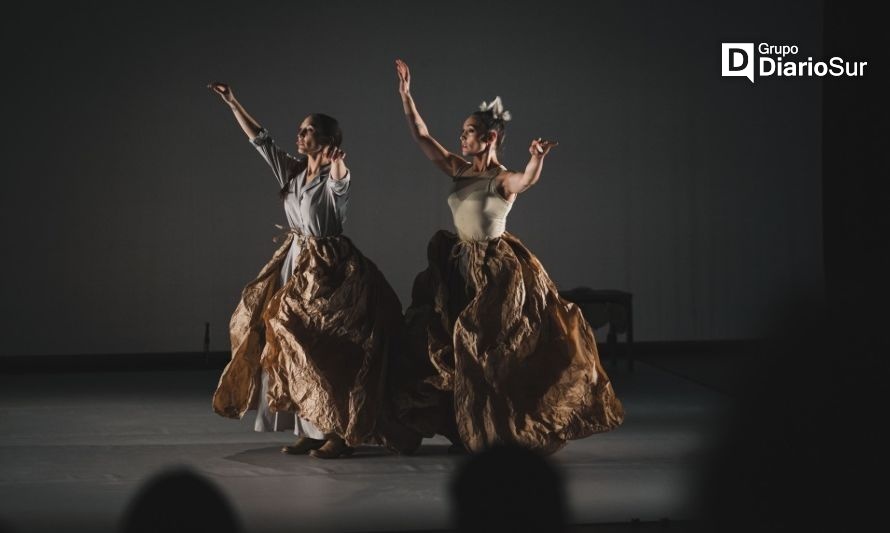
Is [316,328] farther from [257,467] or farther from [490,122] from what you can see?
[490,122]

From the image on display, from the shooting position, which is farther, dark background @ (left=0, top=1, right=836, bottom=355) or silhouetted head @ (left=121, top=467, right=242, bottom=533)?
dark background @ (left=0, top=1, right=836, bottom=355)

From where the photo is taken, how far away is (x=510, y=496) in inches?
20.2

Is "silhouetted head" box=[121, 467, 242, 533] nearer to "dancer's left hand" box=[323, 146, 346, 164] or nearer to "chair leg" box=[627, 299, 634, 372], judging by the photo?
"dancer's left hand" box=[323, 146, 346, 164]

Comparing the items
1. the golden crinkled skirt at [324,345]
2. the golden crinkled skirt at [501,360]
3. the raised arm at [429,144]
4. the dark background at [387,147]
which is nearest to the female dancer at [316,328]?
the golden crinkled skirt at [324,345]

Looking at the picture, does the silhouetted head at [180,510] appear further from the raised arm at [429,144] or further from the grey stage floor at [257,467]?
the raised arm at [429,144]

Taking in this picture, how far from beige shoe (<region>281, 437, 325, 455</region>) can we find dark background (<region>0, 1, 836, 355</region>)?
2.97 m

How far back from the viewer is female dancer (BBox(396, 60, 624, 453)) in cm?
396

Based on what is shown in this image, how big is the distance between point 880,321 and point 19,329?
22.9 ft

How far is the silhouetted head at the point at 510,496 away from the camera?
1.66ft

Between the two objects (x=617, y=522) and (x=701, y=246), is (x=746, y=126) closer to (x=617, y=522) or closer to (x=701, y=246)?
(x=701, y=246)

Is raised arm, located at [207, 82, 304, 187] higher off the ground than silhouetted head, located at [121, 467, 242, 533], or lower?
higher

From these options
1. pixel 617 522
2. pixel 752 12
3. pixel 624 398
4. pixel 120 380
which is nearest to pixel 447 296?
pixel 617 522

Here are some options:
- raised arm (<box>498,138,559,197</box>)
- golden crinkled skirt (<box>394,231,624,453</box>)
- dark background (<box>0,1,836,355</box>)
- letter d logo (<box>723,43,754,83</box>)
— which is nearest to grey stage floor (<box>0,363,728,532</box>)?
golden crinkled skirt (<box>394,231,624,453</box>)

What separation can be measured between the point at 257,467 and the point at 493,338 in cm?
86
